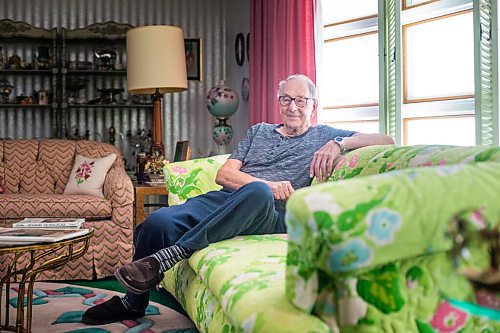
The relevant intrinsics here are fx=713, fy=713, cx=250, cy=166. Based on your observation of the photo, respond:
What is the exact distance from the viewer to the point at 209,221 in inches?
108

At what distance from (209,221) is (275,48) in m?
2.28

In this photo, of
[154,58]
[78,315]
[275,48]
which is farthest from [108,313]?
[275,48]

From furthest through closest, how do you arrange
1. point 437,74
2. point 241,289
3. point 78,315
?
point 437,74 → point 78,315 → point 241,289

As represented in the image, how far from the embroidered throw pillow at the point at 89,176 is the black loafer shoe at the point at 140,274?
6.57 feet

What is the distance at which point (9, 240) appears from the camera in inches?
Answer: 95.3

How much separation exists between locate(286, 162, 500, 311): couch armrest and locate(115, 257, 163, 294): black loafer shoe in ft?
4.16

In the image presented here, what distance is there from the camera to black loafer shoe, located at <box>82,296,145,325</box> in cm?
304

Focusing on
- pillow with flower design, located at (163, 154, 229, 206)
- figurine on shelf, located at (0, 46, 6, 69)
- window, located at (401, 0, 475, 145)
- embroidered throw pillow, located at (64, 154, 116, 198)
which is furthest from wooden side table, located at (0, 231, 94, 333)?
figurine on shelf, located at (0, 46, 6, 69)

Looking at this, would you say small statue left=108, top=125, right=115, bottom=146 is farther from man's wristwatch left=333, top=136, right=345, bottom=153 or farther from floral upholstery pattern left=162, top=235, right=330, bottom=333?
man's wristwatch left=333, top=136, right=345, bottom=153

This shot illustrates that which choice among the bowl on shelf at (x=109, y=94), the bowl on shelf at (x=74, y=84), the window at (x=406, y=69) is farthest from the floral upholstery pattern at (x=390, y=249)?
the bowl on shelf at (x=74, y=84)

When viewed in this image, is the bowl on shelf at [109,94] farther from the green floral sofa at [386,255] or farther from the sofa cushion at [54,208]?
the green floral sofa at [386,255]

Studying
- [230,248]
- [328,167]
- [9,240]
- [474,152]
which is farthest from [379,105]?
[9,240]

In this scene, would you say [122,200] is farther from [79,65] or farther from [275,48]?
[79,65]

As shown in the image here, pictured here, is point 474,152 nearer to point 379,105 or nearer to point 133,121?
point 379,105
